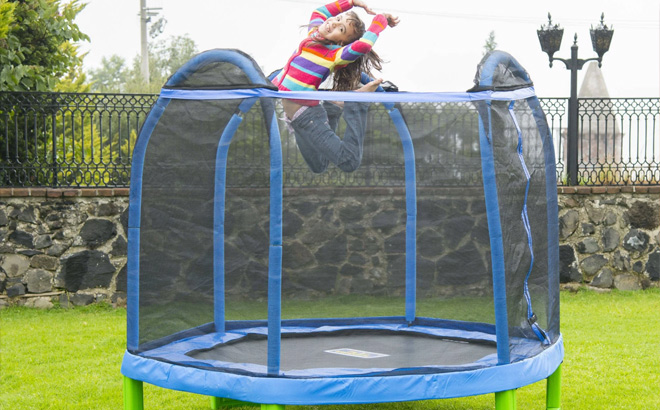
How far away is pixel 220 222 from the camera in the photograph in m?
4.24

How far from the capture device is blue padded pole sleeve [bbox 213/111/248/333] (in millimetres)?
3957

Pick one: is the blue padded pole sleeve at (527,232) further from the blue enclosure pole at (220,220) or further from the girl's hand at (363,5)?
the blue enclosure pole at (220,220)

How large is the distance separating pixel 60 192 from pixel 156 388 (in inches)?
139

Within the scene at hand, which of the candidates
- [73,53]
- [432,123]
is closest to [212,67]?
[432,123]

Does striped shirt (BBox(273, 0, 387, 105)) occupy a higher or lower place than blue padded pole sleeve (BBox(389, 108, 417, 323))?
higher

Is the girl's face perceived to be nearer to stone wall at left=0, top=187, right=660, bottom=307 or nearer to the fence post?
stone wall at left=0, top=187, right=660, bottom=307

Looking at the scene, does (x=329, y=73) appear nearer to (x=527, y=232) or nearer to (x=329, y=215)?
(x=329, y=215)

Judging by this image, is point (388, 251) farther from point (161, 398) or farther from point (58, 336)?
point (58, 336)

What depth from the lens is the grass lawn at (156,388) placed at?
464 cm

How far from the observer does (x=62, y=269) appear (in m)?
7.93

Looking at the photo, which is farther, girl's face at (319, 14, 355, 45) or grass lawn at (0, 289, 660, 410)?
grass lawn at (0, 289, 660, 410)

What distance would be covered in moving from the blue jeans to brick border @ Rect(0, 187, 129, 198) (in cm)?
468

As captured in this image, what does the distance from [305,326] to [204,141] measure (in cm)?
155

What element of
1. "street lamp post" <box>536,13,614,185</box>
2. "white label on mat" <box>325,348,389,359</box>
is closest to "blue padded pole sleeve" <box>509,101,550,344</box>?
"white label on mat" <box>325,348,389,359</box>
